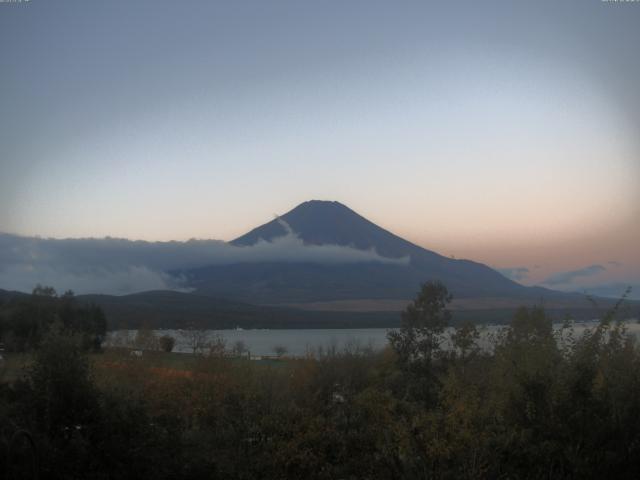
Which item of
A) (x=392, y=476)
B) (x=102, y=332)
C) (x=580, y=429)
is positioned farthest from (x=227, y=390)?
(x=102, y=332)

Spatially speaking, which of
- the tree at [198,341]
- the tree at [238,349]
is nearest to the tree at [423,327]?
the tree at [238,349]

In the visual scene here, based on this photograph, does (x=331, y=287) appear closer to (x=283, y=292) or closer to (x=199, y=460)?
(x=283, y=292)

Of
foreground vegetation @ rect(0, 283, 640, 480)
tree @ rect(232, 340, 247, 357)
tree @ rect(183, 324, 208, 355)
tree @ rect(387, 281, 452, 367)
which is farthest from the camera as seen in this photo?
tree @ rect(183, 324, 208, 355)

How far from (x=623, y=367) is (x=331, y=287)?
17997 cm

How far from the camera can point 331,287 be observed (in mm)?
190375

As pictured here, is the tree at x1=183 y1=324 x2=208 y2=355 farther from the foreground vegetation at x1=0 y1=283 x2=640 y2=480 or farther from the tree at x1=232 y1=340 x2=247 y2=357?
the foreground vegetation at x1=0 y1=283 x2=640 y2=480

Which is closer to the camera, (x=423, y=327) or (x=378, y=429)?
(x=378, y=429)

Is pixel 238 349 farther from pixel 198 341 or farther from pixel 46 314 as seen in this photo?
pixel 46 314

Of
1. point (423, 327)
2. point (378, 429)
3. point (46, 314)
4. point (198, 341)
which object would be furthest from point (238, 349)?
point (378, 429)

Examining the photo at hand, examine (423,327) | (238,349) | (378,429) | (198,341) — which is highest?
(423,327)

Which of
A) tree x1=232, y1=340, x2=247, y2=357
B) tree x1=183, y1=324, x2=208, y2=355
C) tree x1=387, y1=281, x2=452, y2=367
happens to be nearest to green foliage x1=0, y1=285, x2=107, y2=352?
tree x1=183, y1=324, x2=208, y2=355

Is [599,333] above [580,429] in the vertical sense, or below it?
above

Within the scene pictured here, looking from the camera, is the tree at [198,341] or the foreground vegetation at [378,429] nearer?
the foreground vegetation at [378,429]

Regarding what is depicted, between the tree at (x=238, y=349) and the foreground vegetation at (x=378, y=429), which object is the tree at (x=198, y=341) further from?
the foreground vegetation at (x=378, y=429)
